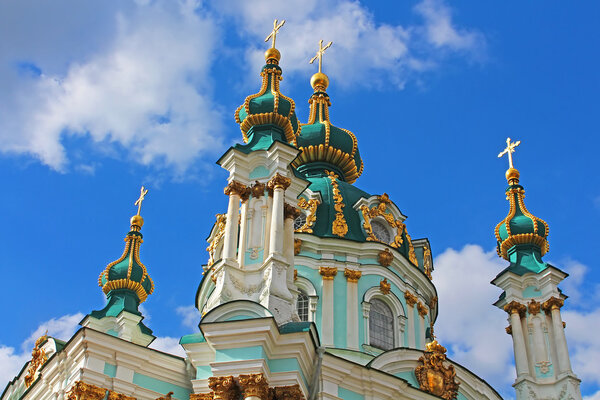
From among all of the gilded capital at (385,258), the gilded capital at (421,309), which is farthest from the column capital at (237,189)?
the gilded capital at (421,309)

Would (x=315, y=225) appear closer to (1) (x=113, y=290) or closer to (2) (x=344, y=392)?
(1) (x=113, y=290)

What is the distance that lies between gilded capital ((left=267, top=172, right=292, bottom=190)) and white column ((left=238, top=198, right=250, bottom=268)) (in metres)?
0.57

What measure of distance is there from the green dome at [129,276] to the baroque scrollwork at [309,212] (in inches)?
152

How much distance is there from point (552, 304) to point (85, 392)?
11.7 m

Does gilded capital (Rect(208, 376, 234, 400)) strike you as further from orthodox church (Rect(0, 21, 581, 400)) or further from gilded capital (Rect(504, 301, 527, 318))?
gilded capital (Rect(504, 301, 527, 318))

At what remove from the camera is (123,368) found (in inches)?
652

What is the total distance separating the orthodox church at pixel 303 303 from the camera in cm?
1593

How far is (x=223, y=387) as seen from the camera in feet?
49.4

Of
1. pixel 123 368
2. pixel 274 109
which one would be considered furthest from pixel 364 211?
pixel 123 368

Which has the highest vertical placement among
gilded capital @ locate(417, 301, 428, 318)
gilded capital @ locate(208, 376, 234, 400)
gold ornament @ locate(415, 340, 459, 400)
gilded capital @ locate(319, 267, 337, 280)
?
gilded capital @ locate(319, 267, 337, 280)

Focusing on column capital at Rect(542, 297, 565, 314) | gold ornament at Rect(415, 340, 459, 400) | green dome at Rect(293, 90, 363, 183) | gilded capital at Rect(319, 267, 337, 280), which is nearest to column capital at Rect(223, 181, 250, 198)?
gilded capital at Rect(319, 267, 337, 280)

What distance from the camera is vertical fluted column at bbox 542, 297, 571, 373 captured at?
71.6 ft

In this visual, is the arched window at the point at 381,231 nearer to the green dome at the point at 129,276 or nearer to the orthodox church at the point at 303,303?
the orthodox church at the point at 303,303

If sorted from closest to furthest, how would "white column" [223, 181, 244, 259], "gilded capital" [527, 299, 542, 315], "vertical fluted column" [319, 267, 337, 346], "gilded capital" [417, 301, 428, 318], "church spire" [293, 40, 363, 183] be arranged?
"white column" [223, 181, 244, 259] < "vertical fluted column" [319, 267, 337, 346] < "gilded capital" [527, 299, 542, 315] < "gilded capital" [417, 301, 428, 318] < "church spire" [293, 40, 363, 183]
